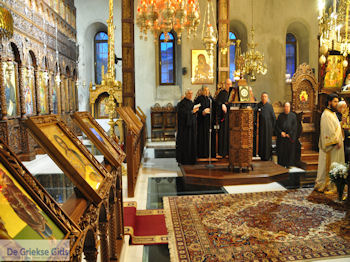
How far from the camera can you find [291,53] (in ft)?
54.0

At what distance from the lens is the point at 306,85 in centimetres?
837

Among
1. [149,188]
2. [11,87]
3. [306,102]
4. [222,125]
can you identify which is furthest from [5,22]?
[306,102]

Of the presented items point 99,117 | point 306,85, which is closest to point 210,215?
point 306,85

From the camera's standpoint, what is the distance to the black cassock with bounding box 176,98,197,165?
7.03 metres

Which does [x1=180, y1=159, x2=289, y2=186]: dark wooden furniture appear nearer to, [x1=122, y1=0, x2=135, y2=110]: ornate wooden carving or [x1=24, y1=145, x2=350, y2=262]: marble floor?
[x1=24, y1=145, x2=350, y2=262]: marble floor

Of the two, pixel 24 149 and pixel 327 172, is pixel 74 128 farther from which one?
pixel 327 172

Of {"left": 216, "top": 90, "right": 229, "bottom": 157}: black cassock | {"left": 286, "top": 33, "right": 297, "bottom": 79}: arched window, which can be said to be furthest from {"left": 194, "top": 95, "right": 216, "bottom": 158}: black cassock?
{"left": 286, "top": 33, "right": 297, "bottom": 79}: arched window

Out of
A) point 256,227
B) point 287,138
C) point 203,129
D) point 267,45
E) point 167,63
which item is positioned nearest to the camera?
point 256,227

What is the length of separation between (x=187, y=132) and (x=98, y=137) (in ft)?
14.9

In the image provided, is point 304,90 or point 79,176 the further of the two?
point 304,90

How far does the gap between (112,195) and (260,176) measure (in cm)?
419

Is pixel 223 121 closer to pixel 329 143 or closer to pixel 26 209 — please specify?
pixel 329 143

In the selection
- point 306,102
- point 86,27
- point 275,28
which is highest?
point 86,27

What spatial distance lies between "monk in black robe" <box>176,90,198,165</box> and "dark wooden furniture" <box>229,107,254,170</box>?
1.20 m
